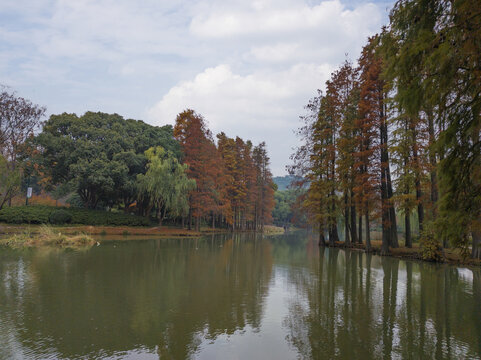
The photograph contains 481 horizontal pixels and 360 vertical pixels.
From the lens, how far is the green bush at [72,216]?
27.6 m

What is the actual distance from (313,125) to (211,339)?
23.3 metres

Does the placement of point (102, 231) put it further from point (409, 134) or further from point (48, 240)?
point (409, 134)

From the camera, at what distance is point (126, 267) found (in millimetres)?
12617

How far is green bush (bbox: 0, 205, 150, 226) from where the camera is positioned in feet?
90.5

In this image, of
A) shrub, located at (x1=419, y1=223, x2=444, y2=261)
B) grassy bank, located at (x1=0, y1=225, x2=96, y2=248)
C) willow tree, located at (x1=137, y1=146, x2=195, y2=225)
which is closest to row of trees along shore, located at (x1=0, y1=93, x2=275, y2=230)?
willow tree, located at (x1=137, y1=146, x2=195, y2=225)

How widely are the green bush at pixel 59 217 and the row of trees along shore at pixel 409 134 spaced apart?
2067cm

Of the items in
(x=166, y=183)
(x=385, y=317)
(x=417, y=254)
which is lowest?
(x=417, y=254)

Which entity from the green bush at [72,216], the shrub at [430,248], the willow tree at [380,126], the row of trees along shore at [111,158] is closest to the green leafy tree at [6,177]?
the row of trees along shore at [111,158]

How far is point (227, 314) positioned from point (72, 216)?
27.4 metres

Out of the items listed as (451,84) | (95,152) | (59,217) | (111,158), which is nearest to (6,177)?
(59,217)

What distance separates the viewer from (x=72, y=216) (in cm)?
2992

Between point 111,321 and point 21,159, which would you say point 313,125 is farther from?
point 21,159

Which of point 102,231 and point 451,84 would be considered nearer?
point 451,84

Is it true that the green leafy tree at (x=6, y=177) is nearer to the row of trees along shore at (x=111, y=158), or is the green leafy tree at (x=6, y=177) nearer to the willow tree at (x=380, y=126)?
the row of trees along shore at (x=111, y=158)
